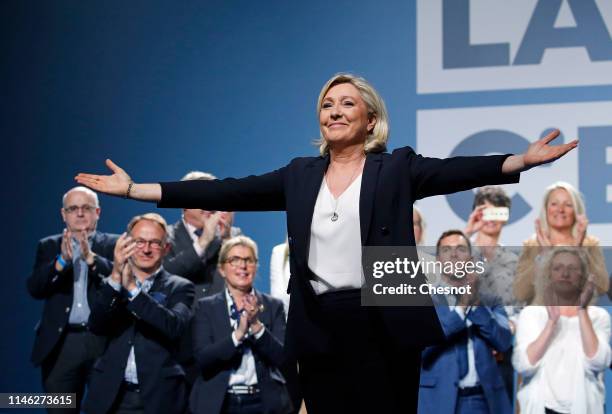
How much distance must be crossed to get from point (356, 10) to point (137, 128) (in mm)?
1779

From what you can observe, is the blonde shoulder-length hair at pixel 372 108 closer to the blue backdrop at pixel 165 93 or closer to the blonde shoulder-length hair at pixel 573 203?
the blonde shoulder-length hair at pixel 573 203

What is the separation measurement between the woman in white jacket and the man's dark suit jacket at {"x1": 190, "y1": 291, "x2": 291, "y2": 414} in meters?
1.19

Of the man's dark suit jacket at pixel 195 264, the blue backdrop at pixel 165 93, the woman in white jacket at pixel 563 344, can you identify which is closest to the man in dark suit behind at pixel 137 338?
the man's dark suit jacket at pixel 195 264

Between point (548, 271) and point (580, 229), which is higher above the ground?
point (580, 229)

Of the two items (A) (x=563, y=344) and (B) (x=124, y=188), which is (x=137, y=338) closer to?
(B) (x=124, y=188)

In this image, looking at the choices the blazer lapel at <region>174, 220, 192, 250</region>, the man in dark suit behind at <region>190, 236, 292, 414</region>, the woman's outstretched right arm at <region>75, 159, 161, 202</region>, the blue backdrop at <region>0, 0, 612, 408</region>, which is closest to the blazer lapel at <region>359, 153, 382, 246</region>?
the woman's outstretched right arm at <region>75, 159, 161, 202</region>

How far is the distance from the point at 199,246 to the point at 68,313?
2.74 feet

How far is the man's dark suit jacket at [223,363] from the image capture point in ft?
14.2

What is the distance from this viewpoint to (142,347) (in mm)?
4441

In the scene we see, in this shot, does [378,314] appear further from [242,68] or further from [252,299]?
[242,68]

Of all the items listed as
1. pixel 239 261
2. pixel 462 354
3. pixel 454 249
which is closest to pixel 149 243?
pixel 239 261

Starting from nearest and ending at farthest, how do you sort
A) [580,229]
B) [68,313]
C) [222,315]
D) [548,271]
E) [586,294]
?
[586,294] < [548,271] < [222,315] < [580,229] < [68,313]

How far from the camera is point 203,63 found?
20.6ft

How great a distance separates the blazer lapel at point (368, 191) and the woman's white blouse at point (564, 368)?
84.4 inches
